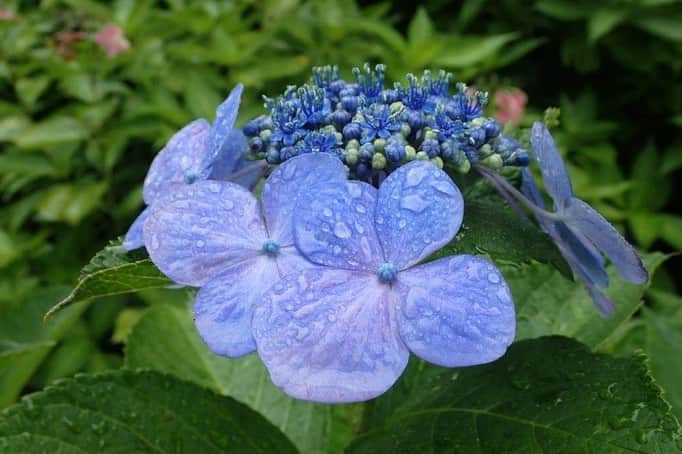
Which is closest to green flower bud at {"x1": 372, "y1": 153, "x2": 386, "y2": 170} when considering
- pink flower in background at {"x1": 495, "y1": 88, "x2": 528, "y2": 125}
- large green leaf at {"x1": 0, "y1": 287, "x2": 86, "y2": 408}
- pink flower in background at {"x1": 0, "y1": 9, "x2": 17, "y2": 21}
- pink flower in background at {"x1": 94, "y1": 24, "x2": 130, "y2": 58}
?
large green leaf at {"x1": 0, "y1": 287, "x2": 86, "y2": 408}

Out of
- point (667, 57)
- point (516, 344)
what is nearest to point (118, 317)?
point (516, 344)

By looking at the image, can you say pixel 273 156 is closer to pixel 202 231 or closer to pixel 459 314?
pixel 202 231

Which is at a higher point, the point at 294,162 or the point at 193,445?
the point at 294,162

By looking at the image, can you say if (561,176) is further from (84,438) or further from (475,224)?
(84,438)

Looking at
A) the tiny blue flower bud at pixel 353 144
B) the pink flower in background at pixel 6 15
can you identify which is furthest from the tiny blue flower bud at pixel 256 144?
the pink flower in background at pixel 6 15

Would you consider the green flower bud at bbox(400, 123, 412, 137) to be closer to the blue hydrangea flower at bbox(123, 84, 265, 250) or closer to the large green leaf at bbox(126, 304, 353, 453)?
the blue hydrangea flower at bbox(123, 84, 265, 250)

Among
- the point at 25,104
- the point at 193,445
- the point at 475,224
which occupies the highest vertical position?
the point at 475,224

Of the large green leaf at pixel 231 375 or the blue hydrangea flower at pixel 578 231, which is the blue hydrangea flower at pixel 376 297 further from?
the large green leaf at pixel 231 375

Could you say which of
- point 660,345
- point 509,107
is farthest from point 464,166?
point 509,107
